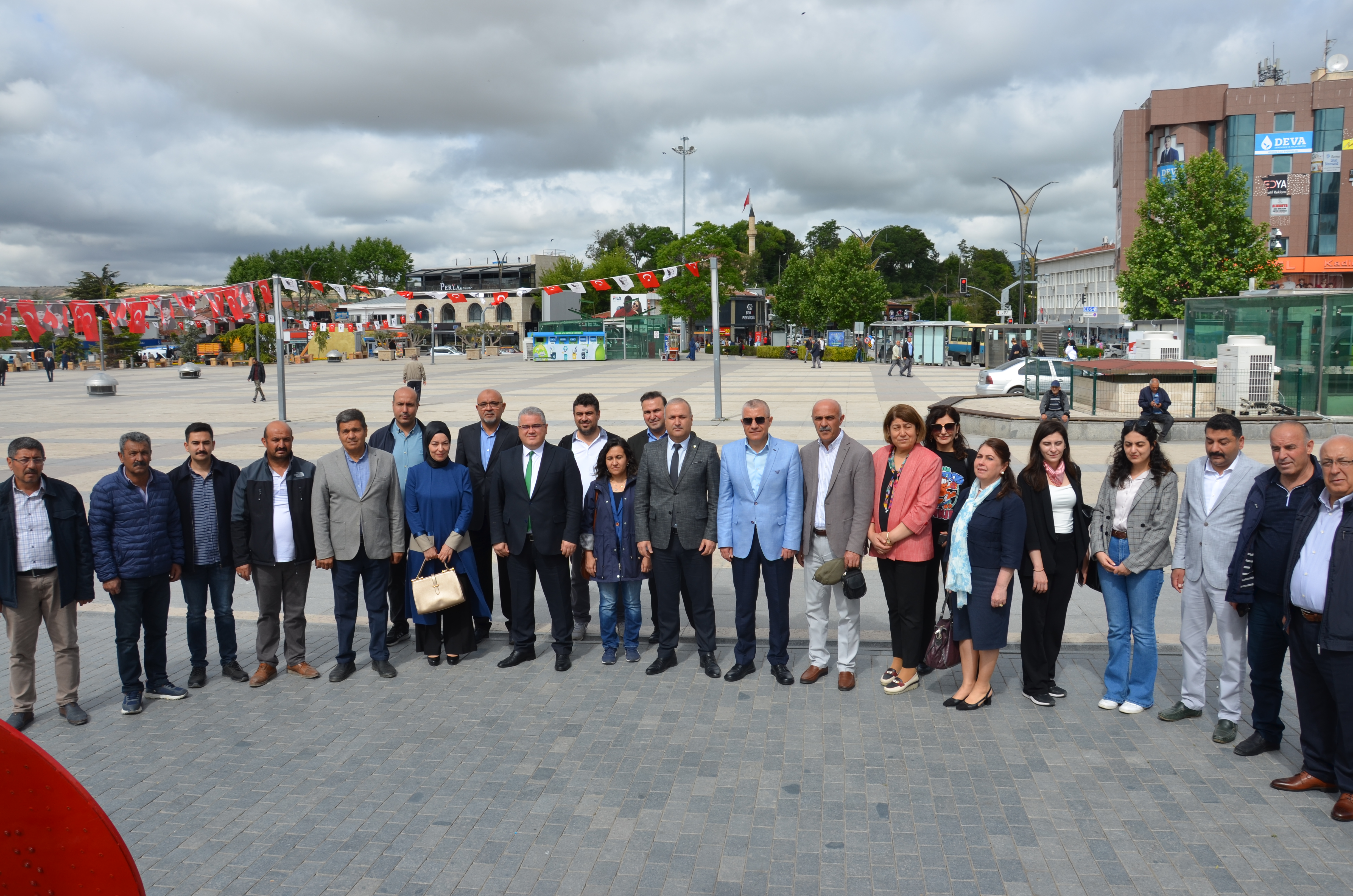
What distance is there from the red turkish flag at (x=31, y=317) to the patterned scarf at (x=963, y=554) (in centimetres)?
2841

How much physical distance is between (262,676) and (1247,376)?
60.3 feet

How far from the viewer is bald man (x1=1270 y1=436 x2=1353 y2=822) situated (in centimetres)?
402

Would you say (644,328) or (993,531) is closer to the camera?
(993,531)

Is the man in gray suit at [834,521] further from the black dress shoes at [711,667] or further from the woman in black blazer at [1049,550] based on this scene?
the woman in black blazer at [1049,550]

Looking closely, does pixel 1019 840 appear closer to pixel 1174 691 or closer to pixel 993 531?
pixel 993 531

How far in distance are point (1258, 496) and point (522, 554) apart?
436cm

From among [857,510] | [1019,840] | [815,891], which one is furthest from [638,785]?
[857,510]

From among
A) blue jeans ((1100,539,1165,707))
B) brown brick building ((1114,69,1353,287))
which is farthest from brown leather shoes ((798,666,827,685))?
brown brick building ((1114,69,1353,287))

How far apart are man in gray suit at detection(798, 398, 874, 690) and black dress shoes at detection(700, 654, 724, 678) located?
0.53m

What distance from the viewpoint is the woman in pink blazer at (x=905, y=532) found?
5469 millimetres

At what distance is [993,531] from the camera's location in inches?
207

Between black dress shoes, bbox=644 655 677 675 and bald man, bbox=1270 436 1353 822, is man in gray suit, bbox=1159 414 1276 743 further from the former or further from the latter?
black dress shoes, bbox=644 655 677 675

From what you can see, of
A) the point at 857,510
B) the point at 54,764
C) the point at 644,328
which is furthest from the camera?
the point at 644,328

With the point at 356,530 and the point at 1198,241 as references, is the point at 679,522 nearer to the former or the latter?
the point at 356,530
